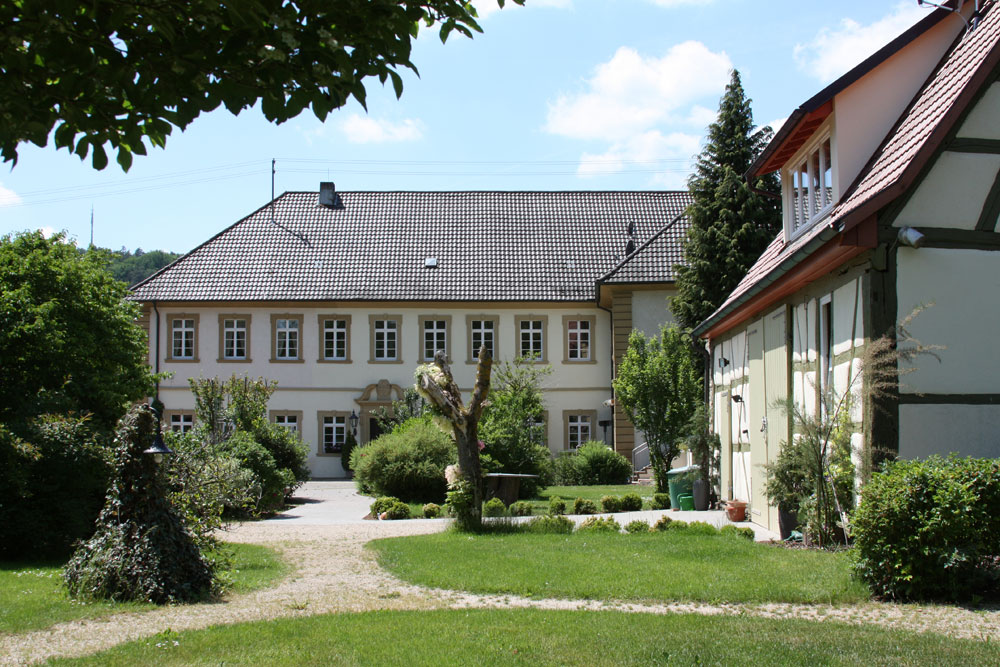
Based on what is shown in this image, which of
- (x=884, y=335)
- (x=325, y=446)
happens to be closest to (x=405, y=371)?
(x=325, y=446)

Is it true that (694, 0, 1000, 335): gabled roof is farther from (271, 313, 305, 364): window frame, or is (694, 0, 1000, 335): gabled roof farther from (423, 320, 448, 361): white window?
(271, 313, 305, 364): window frame

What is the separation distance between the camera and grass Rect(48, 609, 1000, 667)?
20.7 ft

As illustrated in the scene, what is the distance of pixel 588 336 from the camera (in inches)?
1387

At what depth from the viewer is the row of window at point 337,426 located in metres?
34.9

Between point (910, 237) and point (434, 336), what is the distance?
26.4 metres

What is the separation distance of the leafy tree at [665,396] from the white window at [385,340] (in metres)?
12.7

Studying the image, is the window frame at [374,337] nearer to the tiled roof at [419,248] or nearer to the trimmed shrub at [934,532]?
the tiled roof at [419,248]

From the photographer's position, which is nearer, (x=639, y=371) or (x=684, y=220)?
(x=639, y=371)

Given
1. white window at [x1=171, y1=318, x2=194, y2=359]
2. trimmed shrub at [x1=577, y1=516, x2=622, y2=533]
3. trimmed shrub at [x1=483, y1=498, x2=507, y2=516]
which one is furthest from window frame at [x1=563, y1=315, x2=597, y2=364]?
trimmed shrub at [x1=577, y1=516, x2=622, y2=533]

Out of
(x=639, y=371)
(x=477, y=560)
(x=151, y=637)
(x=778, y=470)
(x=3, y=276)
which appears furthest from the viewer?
(x=639, y=371)

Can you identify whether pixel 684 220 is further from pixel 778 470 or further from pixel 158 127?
pixel 158 127

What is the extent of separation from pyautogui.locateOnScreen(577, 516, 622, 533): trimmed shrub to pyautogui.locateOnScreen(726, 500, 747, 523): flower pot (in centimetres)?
252

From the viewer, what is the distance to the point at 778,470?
40.9ft

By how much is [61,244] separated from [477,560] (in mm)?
9607
